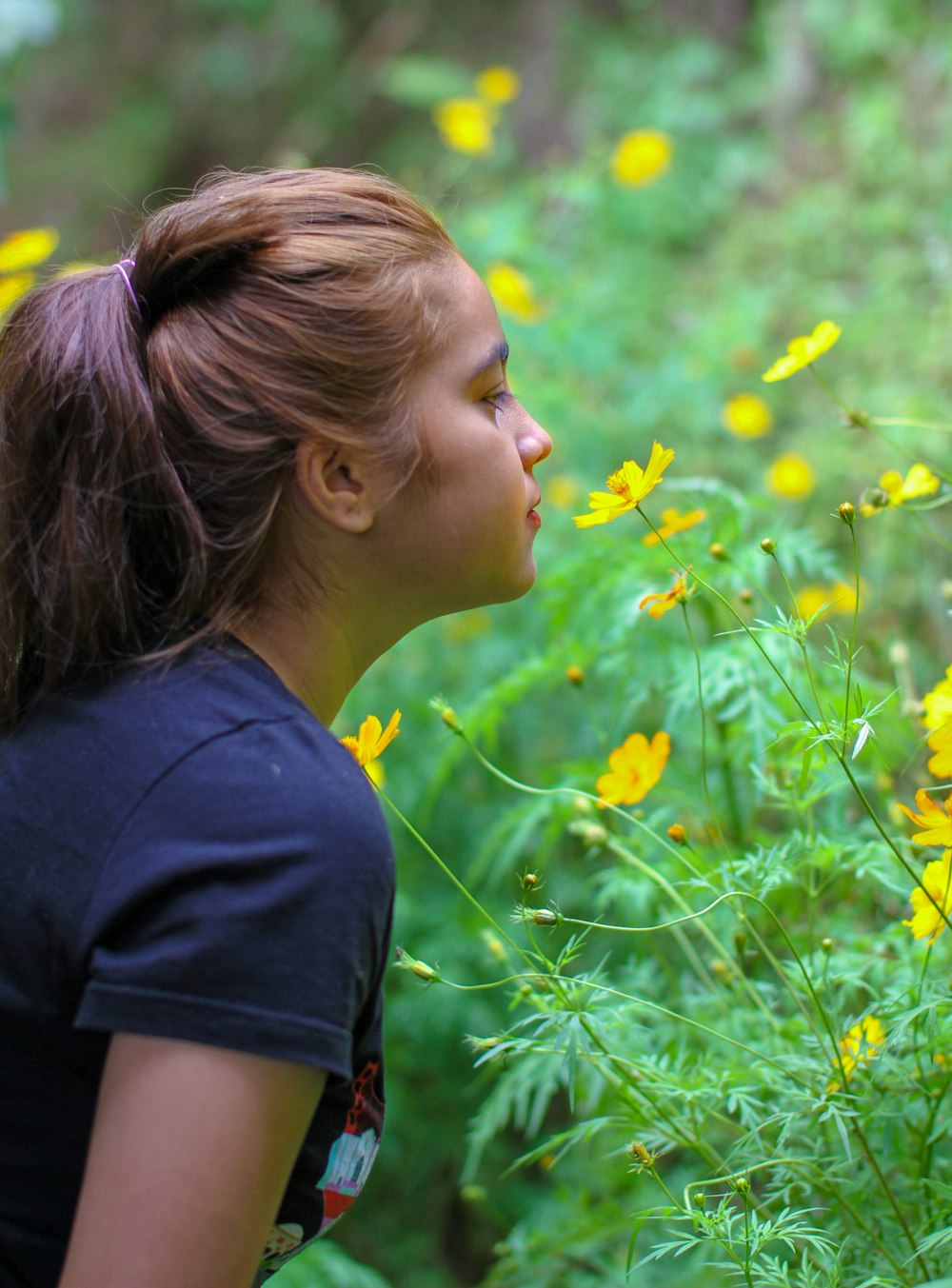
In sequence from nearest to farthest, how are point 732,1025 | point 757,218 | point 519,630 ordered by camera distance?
1. point 732,1025
2. point 519,630
3. point 757,218

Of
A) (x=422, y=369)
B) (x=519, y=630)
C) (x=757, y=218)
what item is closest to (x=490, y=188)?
(x=757, y=218)

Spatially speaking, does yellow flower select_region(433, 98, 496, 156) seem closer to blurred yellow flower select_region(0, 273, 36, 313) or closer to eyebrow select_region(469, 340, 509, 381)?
blurred yellow flower select_region(0, 273, 36, 313)

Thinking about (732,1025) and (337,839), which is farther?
(732,1025)

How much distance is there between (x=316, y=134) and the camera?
4555 mm

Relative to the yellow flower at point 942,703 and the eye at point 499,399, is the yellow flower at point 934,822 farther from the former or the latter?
the eye at point 499,399

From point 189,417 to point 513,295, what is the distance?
160cm

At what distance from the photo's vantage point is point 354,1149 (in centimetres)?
79

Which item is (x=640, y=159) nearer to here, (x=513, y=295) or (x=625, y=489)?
(x=513, y=295)

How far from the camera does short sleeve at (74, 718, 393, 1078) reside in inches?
23.7

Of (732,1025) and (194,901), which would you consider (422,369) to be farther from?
(732,1025)

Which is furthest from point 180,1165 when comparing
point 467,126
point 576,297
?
point 467,126

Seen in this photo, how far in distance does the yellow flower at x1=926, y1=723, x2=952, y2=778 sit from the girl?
0.30 metres

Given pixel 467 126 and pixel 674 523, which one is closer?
pixel 674 523

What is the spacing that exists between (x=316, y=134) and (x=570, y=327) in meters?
2.74
